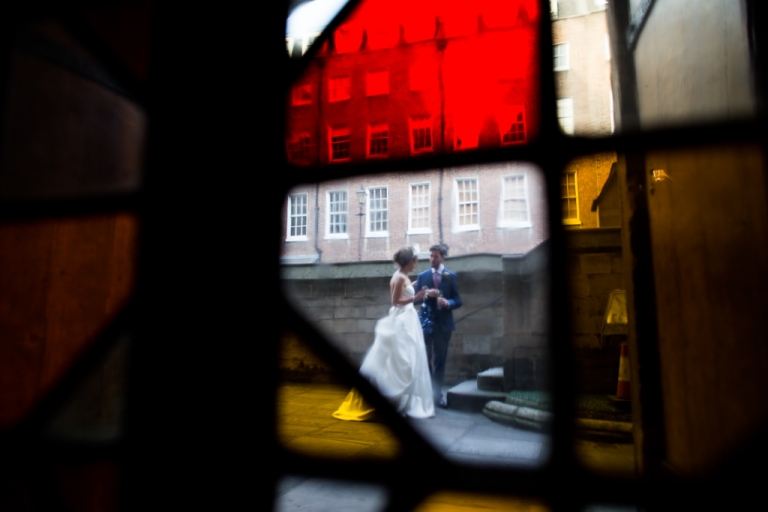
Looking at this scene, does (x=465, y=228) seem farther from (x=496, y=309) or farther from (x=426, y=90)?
(x=426, y=90)

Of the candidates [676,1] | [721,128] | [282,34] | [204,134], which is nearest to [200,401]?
[204,134]

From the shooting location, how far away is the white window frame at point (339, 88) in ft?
2.48

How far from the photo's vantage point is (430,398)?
3.73 metres

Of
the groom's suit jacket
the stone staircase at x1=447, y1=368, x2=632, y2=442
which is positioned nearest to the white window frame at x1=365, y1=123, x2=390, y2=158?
the stone staircase at x1=447, y1=368, x2=632, y2=442

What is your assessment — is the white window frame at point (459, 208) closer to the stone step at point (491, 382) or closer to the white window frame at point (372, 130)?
the stone step at point (491, 382)

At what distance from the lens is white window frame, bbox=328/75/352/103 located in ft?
2.48

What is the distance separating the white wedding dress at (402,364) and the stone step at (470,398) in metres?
0.37

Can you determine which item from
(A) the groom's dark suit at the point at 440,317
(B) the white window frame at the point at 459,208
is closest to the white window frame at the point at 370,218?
(B) the white window frame at the point at 459,208

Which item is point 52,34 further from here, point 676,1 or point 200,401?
point 676,1

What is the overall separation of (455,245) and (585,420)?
8399 millimetres

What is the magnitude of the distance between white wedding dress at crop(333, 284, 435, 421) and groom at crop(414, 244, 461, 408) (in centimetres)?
31

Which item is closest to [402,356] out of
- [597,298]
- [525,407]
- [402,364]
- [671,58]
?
[402,364]

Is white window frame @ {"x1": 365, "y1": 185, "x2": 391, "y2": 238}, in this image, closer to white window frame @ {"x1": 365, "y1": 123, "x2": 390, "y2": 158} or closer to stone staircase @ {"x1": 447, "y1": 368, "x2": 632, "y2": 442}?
stone staircase @ {"x1": 447, "y1": 368, "x2": 632, "y2": 442}

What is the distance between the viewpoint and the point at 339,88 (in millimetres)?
845
